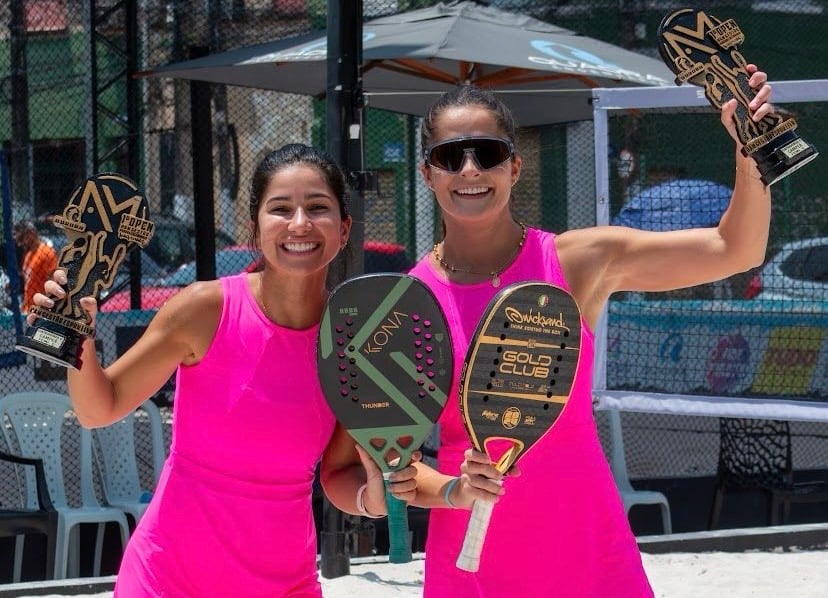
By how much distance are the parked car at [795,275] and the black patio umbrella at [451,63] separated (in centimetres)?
135

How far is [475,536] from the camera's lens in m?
2.20

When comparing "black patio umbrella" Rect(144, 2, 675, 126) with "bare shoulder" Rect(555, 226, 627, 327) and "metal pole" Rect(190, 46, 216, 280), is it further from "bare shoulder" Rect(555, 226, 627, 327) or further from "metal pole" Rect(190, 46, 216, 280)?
"bare shoulder" Rect(555, 226, 627, 327)

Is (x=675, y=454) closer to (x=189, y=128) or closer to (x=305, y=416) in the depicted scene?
(x=189, y=128)

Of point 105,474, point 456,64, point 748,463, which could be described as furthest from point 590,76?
point 105,474

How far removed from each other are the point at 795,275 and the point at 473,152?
4175 millimetres

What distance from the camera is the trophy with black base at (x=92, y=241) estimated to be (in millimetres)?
2465

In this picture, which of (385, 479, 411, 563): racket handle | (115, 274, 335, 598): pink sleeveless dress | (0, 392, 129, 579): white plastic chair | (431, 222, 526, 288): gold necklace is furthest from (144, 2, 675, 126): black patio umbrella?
(115, 274, 335, 598): pink sleeveless dress

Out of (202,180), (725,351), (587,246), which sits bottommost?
(725,351)

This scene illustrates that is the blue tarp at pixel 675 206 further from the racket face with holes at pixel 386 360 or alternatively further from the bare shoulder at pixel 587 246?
the racket face with holes at pixel 386 360

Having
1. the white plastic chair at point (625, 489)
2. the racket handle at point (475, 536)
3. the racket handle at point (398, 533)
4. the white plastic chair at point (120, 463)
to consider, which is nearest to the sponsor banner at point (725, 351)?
the white plastic chair at point (625, 489)

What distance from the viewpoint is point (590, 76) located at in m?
6.93

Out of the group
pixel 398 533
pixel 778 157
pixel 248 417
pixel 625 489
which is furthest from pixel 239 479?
pixel 625 489

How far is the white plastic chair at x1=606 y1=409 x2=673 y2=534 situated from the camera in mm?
6656

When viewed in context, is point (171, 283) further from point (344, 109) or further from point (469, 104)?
point (469, 104)
